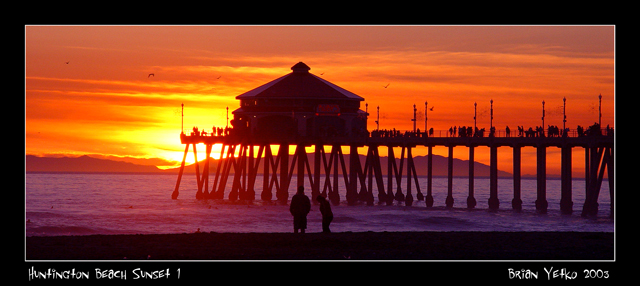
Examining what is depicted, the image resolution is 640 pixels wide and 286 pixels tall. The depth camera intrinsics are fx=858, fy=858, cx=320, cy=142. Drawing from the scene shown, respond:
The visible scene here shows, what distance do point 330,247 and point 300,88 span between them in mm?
49357

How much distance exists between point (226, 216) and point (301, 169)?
37.7 ft

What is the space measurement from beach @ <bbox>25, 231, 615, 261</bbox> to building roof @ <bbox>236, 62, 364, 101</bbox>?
44507mm

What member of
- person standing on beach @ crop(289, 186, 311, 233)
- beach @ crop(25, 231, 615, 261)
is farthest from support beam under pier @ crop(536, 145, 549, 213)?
person standing on beach @ crop(289, 186, 311, 233)

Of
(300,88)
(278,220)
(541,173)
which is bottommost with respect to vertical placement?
(278,220)

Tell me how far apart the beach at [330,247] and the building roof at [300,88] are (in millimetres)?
44507

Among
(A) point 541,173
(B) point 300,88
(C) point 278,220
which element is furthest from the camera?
(B) point 300,88

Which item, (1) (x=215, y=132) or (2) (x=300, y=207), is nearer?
(2) (x=300, y=207)

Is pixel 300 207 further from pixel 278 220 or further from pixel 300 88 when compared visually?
pixel 300 88

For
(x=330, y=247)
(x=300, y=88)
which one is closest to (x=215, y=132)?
(x=300, y=88)

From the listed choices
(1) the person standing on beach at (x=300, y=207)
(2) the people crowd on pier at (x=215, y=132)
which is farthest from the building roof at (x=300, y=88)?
(1) the person standing on beach at (x=300, y=207)

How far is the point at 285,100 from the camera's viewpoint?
240 feet

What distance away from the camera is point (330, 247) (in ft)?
84.3
